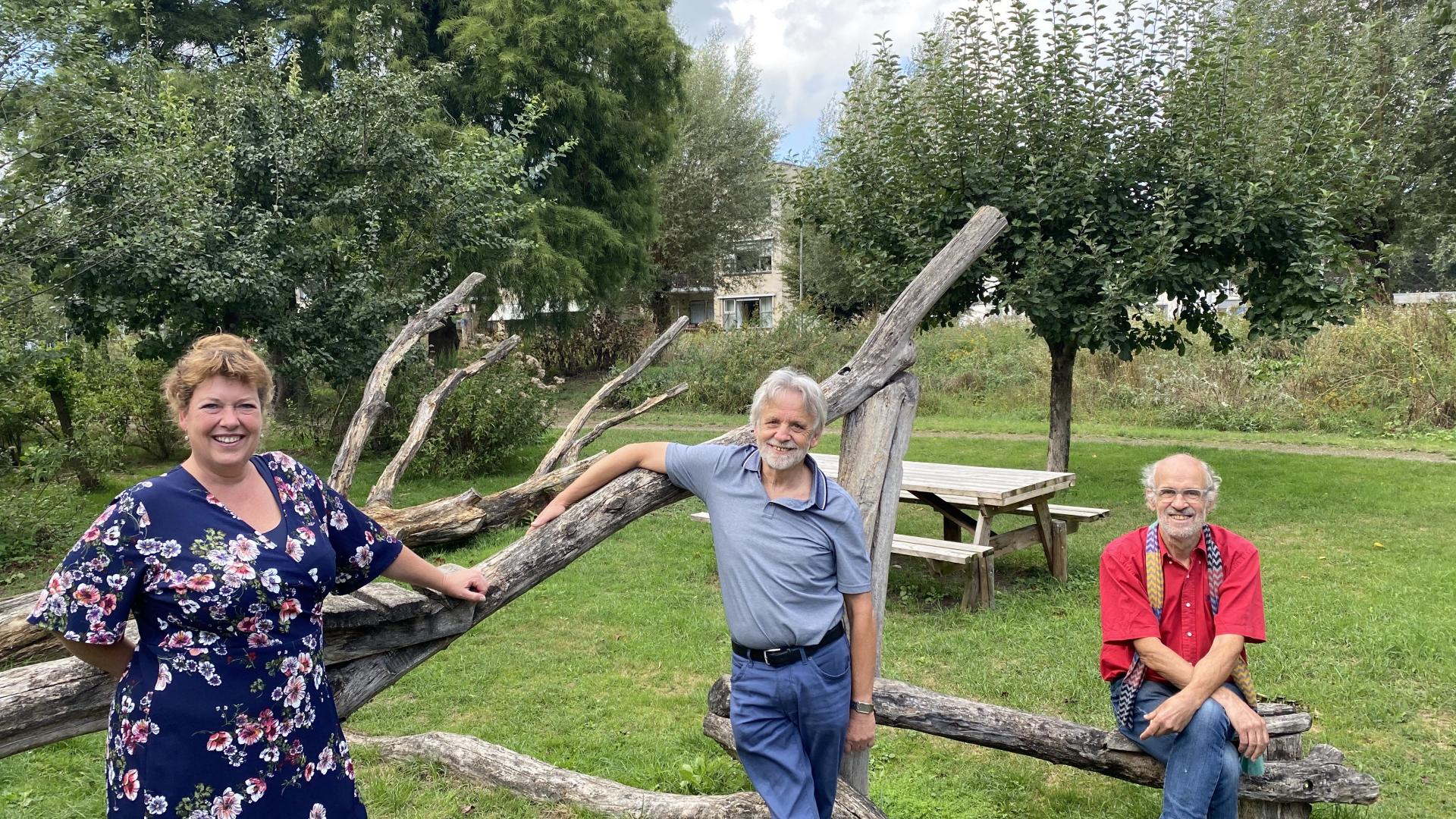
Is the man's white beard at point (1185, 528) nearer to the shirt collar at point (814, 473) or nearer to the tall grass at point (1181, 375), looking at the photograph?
the shirt collar at point (814, 473)

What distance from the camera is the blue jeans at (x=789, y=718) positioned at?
2.67m

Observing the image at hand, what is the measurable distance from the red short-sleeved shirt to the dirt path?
1093 centimetres

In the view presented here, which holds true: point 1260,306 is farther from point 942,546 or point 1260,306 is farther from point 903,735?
point 903,735

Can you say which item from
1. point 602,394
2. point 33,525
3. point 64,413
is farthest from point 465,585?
point 64,413

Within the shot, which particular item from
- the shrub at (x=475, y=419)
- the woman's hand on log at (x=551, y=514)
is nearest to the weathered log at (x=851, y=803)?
the woman's hand on log at (x=551, y=514)

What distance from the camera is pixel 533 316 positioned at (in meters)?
22.0

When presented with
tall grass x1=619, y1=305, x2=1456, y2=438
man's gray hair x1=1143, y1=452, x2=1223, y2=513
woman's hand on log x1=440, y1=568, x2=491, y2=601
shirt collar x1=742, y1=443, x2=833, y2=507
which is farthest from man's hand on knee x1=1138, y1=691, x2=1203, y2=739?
tall grass x1=619, y1=305, x2=1456, y2=438

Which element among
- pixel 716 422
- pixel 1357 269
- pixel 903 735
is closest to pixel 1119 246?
pixel 1357 269

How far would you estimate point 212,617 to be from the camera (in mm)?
2068

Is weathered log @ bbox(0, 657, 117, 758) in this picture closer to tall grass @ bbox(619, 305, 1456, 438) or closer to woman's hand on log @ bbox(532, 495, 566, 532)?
woman's hand on log @ bbox(532, 495, 566, 532)

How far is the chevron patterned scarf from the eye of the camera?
317cm

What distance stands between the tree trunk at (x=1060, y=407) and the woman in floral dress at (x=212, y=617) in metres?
8.84

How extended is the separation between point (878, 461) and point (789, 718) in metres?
1.18

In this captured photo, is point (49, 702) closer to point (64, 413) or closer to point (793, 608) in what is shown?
point (793, 608)
